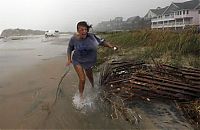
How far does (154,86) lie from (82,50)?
1.65 meters

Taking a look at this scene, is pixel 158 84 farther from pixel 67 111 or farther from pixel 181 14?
pixel 181 14

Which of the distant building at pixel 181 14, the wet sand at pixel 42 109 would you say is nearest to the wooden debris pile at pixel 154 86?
the wet sand at pixel 42 109

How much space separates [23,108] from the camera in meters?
5.88

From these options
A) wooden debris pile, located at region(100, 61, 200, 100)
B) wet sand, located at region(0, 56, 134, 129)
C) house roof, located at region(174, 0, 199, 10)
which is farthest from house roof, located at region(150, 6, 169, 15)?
wooden debris pile, located at region(100, 61, 200, 100)

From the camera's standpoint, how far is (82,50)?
20.2 feet

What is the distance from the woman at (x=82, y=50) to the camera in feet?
19.8

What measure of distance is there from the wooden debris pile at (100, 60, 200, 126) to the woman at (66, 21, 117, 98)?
0.75 m

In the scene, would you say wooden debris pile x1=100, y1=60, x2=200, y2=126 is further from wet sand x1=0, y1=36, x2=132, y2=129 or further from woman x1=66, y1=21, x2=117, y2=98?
woman x1=66, y1=21, x2=117, y2=98

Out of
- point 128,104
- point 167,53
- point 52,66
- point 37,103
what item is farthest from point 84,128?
point 52,66

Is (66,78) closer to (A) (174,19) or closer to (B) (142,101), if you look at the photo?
(B) (142,101)

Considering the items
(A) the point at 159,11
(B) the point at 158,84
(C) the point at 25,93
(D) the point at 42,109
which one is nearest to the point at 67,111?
(D) the point at 42,109

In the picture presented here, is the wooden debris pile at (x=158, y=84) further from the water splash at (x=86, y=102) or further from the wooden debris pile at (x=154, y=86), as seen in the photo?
the water splash at (x=86, y=102)

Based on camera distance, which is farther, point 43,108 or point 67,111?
point 43,108

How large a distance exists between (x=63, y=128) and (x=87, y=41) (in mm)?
1996
